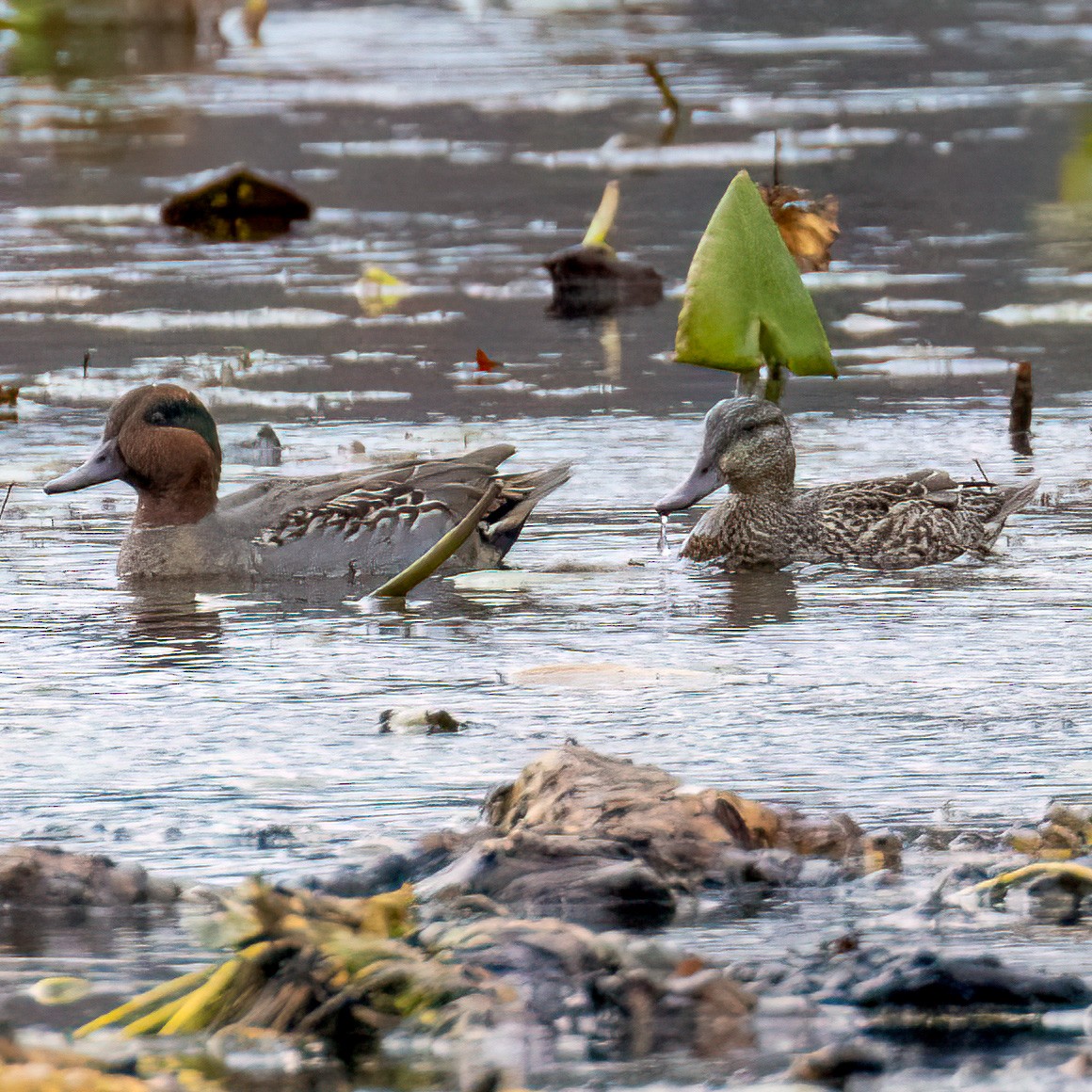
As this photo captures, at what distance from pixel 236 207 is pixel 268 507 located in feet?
31.9

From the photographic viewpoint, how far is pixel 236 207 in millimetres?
18266

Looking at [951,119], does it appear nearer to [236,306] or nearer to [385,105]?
[385,105]

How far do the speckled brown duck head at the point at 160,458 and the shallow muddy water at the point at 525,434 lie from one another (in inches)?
12.3

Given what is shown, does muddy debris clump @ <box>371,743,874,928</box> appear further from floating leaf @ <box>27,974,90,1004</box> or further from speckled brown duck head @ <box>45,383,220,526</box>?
speckled brown duck head @ <box>45,383,220,526</box>

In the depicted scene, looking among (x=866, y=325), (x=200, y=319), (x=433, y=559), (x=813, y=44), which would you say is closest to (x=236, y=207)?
(x=200, y=319)

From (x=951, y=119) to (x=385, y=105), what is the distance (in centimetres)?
598

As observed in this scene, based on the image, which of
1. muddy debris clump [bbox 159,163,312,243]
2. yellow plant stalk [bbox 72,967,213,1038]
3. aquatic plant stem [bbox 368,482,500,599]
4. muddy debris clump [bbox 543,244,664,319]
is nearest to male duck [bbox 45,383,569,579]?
aquatic plant stem [bbox 368,482,500,599]

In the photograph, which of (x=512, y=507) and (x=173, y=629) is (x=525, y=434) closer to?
(x=512, y=507)

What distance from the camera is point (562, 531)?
31.0 feet

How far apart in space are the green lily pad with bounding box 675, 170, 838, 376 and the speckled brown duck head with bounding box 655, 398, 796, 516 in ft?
1.62

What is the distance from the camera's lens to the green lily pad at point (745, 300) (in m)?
9.77

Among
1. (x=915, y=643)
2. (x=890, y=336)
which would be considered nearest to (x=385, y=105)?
(x=890, y=336)

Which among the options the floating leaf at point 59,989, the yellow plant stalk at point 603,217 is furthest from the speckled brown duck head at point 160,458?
the floating leaf at point 59,989

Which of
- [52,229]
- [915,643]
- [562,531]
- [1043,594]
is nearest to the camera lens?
[915,643]
